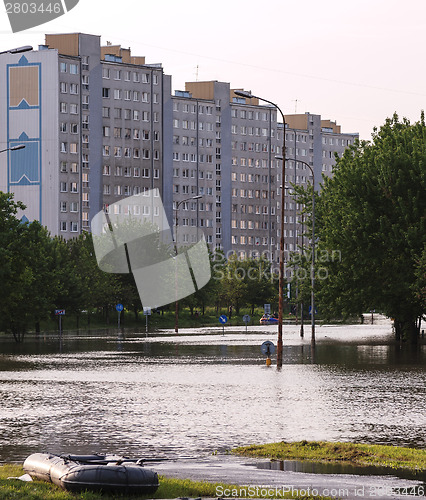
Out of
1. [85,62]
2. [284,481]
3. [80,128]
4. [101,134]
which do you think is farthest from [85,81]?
[284,481]

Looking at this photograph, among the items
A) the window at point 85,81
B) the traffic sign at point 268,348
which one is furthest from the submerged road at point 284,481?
the window at point 85,81

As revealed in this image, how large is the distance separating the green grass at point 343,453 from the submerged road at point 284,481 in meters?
0.81

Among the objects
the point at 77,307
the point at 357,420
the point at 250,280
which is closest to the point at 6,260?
the point at 77,307

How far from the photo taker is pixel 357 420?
68.1 feet

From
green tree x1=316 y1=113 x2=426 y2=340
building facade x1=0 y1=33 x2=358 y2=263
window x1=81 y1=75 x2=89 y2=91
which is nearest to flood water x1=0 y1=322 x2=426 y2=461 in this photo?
green tree x1=316 y1=113 x2=426 y2=340

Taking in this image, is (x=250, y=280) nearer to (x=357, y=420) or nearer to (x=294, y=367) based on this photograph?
(x=294, y=367)

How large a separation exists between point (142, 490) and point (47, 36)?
158037 millimetres

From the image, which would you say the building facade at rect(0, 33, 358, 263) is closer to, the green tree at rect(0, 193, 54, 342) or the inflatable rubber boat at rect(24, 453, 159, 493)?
the green tree at rect(0, 193, 54, 342)

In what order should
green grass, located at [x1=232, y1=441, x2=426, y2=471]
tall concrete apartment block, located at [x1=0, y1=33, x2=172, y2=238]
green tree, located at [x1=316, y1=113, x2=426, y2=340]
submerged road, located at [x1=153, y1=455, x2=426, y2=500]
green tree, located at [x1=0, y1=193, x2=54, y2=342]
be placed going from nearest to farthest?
submerged road, located at [x1=153, y1=455, x2=426, y2=500] < green grass, located at [x1=232, y1=441, x2=426, y2=471] < green tree, located at [x1=316, y1=113, x2=426, y2=340] < green tree, located at [x1=0, y1=193, x2=54, y2=342] < tall concrete apartment block, located at [x1=0, y1=33, x2=172, y2=238]

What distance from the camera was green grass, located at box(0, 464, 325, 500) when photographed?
10234 millimetres

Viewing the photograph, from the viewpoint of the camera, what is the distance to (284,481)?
12.3 meters

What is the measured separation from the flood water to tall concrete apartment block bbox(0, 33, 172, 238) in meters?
109

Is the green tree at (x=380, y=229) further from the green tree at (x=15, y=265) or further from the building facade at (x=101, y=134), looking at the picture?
the building facade at (x=101, y=134)

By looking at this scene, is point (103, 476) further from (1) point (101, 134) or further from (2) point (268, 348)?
(1) point (101, 134)
